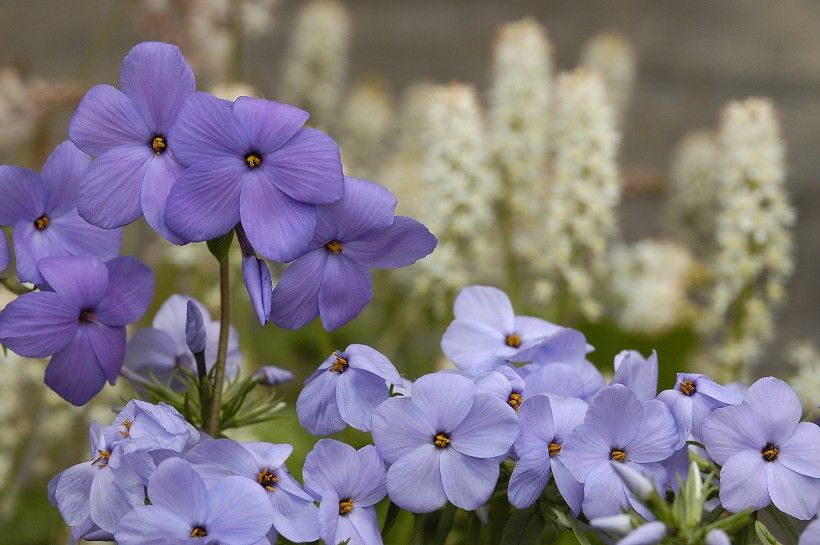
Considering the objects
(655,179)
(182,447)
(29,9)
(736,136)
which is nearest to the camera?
(182,447)

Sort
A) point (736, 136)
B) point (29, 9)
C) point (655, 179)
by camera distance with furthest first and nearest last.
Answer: point (29, 9), point (655, 179), point (736, 136)

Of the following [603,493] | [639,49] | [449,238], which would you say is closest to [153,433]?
[603,493]

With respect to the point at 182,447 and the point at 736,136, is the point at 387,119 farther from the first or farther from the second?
the point at 182,447

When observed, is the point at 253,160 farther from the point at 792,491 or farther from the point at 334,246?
the point at 792,491

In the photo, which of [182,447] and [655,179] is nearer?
[182,447]

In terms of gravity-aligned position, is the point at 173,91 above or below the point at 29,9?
above

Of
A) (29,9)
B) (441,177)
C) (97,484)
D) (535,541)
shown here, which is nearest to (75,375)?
(97,484)

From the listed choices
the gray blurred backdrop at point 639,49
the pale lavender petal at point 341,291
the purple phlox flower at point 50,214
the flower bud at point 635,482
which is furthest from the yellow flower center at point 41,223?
the gray blurred backdrop at point 639,49
